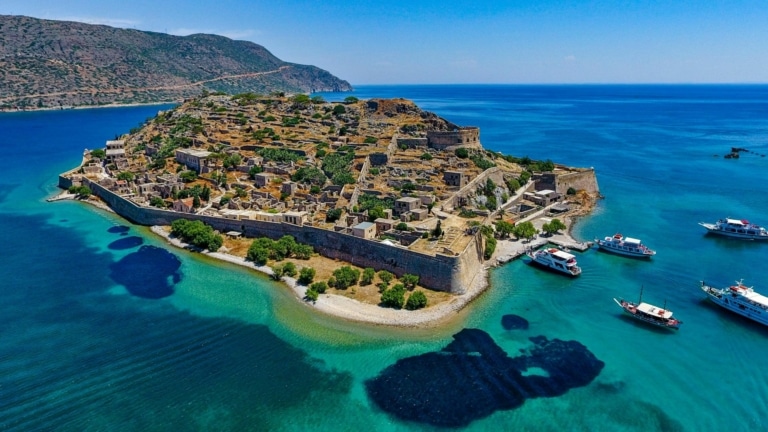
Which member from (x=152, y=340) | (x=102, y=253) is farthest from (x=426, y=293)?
(x=102, y=253)

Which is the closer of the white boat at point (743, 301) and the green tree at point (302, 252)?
the white boat at point (743, 301)

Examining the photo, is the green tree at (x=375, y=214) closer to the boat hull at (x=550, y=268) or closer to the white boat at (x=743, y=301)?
the boat hull at (x=550, y=268)

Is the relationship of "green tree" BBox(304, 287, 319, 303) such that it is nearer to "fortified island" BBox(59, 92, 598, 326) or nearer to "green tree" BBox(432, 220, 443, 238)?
"fortified island" BBox(59, 92, 598, 326)

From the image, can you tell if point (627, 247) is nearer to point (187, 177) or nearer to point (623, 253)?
point (623, 253)

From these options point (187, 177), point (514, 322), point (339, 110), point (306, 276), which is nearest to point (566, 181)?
point (514, 322)

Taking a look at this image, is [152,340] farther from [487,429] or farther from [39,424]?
[487,429]

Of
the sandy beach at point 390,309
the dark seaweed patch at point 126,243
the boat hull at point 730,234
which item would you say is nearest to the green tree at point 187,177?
the dark seaweed patch at point 126,243
